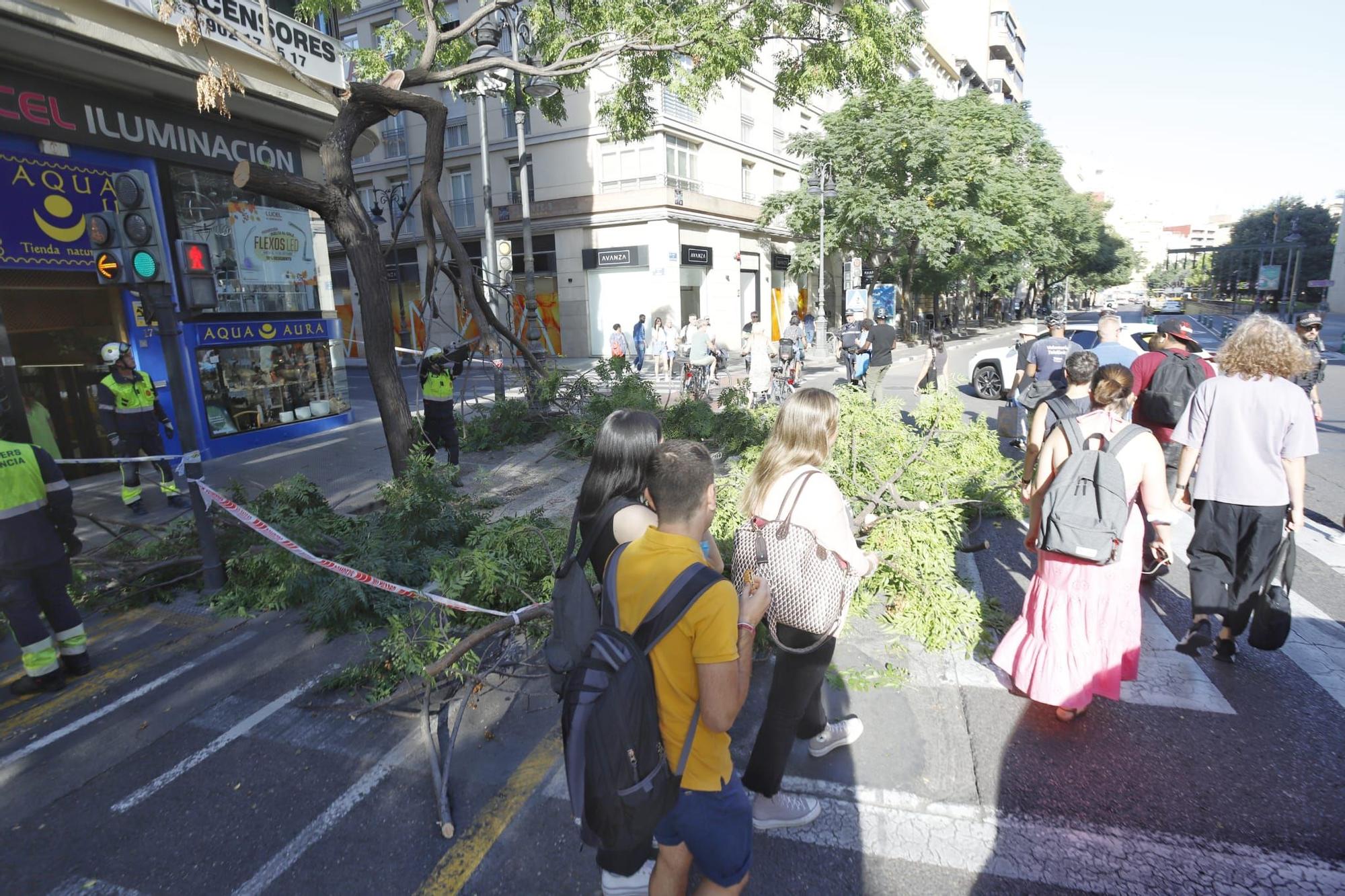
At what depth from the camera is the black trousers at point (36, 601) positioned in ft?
13.6

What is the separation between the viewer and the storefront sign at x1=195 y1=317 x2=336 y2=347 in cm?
1097

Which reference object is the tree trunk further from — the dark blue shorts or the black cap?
the black cap

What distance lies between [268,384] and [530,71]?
7491mm

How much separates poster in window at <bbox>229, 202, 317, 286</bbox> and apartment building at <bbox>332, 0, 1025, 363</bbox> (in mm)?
11619

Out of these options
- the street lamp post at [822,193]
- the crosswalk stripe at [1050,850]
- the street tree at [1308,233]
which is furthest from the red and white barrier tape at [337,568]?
the street tree at [1308,233]

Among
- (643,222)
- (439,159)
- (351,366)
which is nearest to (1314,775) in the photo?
(439,159)

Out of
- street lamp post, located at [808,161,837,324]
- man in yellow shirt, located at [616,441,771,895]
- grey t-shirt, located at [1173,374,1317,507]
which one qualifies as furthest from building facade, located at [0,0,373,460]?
street lamp post, located at [808,161,837,324]

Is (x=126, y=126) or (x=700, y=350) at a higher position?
(x=126, y=126)

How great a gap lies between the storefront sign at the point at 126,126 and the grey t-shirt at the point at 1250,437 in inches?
343

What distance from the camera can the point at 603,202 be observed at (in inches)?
1036

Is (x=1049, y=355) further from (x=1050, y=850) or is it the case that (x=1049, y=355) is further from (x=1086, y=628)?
(x=1050, y=850)

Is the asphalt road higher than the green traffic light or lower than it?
lower

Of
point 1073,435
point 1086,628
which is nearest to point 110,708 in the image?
point 1086,628

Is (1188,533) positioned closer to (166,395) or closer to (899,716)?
(899,716)
